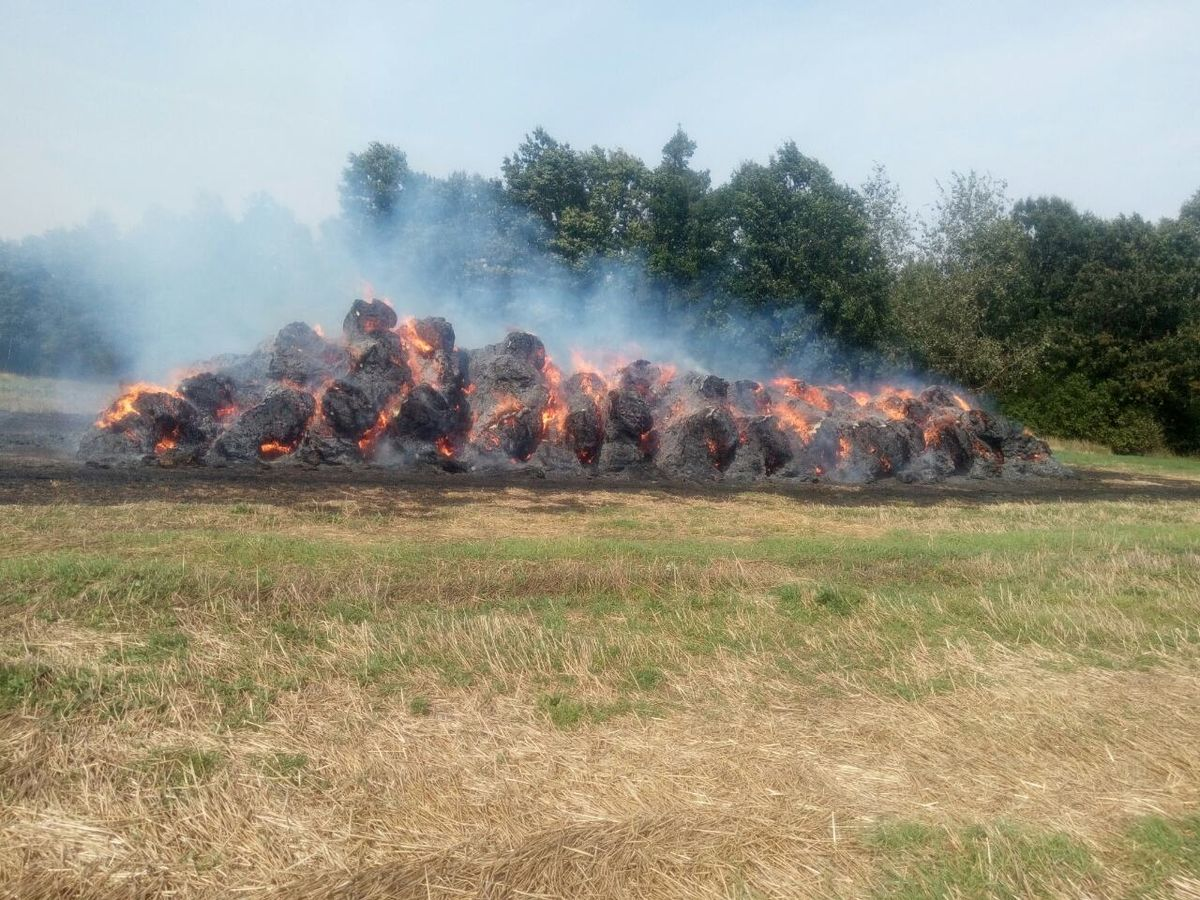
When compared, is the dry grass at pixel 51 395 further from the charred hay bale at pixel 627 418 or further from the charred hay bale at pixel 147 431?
the charred hay bale at pixel 627 418

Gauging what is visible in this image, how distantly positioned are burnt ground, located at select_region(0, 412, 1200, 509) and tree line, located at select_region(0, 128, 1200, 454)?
1118 cm

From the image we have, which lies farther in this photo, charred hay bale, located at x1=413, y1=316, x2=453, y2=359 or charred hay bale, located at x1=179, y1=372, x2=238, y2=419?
charred hay bale, located at x1=413, y1=316, x2=453, y2=359

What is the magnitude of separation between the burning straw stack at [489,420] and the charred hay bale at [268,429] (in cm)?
4

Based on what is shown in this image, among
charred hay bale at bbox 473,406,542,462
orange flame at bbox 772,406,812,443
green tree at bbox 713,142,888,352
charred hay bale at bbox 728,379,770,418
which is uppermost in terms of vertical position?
green tree at bbox 713,142,888,352

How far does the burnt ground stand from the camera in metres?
15.2

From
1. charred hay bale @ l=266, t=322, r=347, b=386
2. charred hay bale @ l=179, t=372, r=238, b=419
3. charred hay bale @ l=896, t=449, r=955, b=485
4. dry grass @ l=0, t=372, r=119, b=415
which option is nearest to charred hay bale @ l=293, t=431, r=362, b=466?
charred hay bale @ l=266, t=322, r=347, b=386

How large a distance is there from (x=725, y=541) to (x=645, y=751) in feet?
25.6

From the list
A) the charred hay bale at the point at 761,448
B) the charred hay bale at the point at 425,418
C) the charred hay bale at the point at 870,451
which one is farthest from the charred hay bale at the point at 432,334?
the charred hay bale at the point at 870,451

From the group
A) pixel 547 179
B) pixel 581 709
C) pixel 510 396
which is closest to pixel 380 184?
pixel 547 179

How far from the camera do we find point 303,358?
78.8ft

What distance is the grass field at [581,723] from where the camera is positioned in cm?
423

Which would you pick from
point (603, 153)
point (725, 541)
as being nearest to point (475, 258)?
point (603, 153)

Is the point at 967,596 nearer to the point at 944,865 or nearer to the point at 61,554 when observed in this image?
the point at 944,865

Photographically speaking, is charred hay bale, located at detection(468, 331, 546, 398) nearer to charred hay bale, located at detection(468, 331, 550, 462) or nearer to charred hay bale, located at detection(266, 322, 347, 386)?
charred hay bale, located at detection(468, 331, 550, 462)
